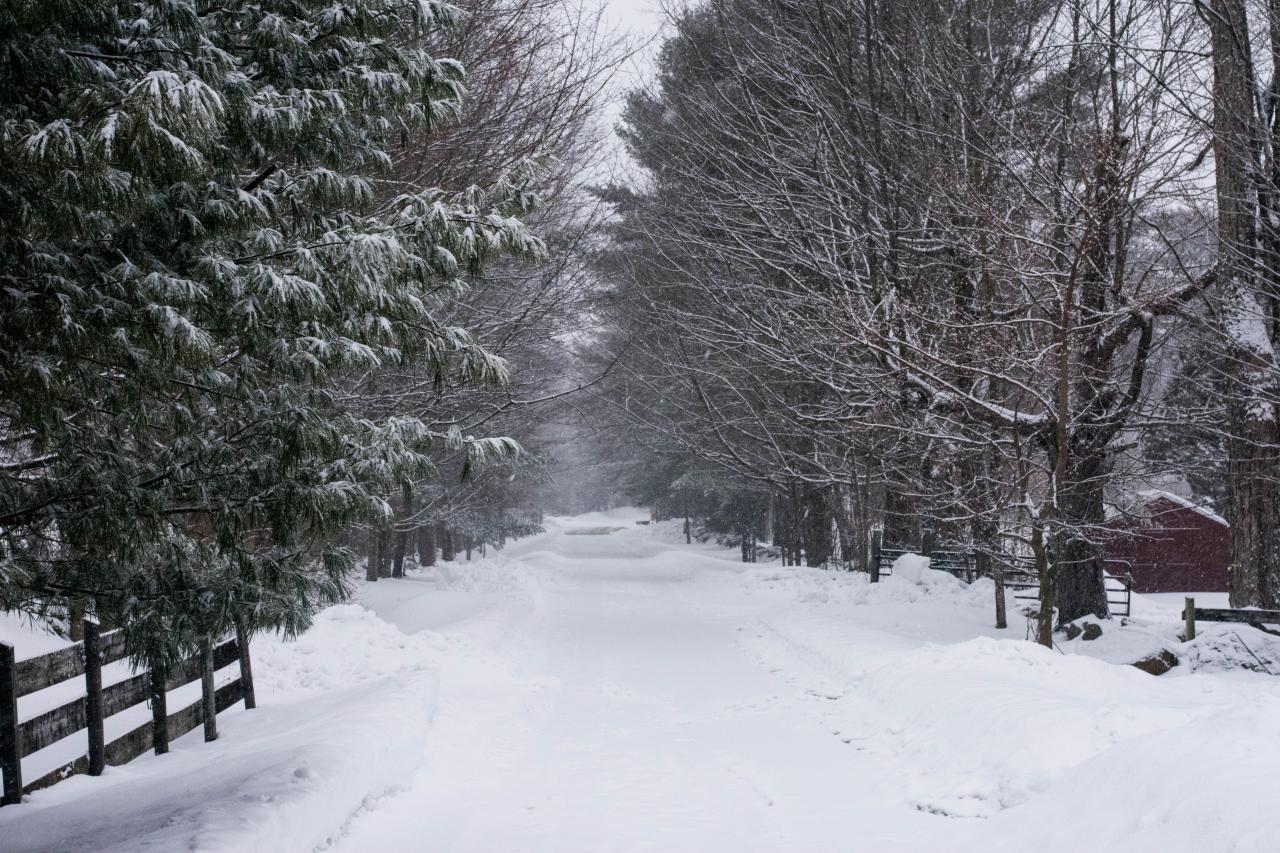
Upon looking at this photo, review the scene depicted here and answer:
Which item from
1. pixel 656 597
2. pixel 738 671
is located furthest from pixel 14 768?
pixel 656 597

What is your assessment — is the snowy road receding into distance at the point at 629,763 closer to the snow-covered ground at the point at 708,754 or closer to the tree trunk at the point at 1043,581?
the snow-covered ground at the point at 708,754

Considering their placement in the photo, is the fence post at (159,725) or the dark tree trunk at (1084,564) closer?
the fence post at (159,725)

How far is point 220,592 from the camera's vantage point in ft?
16.2

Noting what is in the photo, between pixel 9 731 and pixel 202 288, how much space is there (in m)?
3.47

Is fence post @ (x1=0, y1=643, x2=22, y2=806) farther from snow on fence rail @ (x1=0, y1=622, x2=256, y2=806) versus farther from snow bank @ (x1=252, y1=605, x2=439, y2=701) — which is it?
snow bank @ (x1=252, y1=605, x2=439, y2=701)

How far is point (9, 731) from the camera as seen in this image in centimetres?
562

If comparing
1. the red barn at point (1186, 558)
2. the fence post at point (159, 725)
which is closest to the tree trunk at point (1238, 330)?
the fence post at point (159, 725)

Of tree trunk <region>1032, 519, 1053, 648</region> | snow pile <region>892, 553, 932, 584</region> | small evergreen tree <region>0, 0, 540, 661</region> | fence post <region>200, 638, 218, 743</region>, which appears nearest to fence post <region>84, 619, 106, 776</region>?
fence post <region>200, 638, 218, 743</region>

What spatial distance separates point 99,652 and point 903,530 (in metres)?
18.2

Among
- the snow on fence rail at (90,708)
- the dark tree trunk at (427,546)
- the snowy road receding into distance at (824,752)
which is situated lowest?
the dark tree trunk at (427,546)

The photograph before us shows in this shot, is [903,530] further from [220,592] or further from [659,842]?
[220,592]

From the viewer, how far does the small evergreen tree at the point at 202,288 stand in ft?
12.9

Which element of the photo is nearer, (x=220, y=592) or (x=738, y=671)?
(x=220, y=592)

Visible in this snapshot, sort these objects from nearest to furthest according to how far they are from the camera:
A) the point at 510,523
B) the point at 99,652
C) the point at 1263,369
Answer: the point at 99,652 < the point at 1263,369 < the point at 510,523
